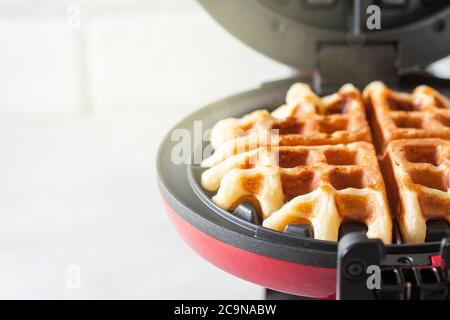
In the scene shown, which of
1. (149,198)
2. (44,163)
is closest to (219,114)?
(149,198)

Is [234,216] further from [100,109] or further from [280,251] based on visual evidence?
[100,109]

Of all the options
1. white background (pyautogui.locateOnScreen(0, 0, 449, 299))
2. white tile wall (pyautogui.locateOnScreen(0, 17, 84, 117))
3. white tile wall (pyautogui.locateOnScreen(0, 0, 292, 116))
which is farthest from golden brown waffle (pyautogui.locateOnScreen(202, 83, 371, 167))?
white tile wall (pyautogui.locateOnScreen(0, 17, 84, 117))

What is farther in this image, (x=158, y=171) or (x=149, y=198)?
(x=149, y=198)

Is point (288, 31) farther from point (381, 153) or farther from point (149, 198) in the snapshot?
point (149, 198)

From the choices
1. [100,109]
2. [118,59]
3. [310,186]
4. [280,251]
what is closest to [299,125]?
[310,186]

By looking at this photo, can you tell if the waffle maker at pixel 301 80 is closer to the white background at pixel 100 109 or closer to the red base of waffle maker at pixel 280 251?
the red base of waffle maker at pixel 280 251
